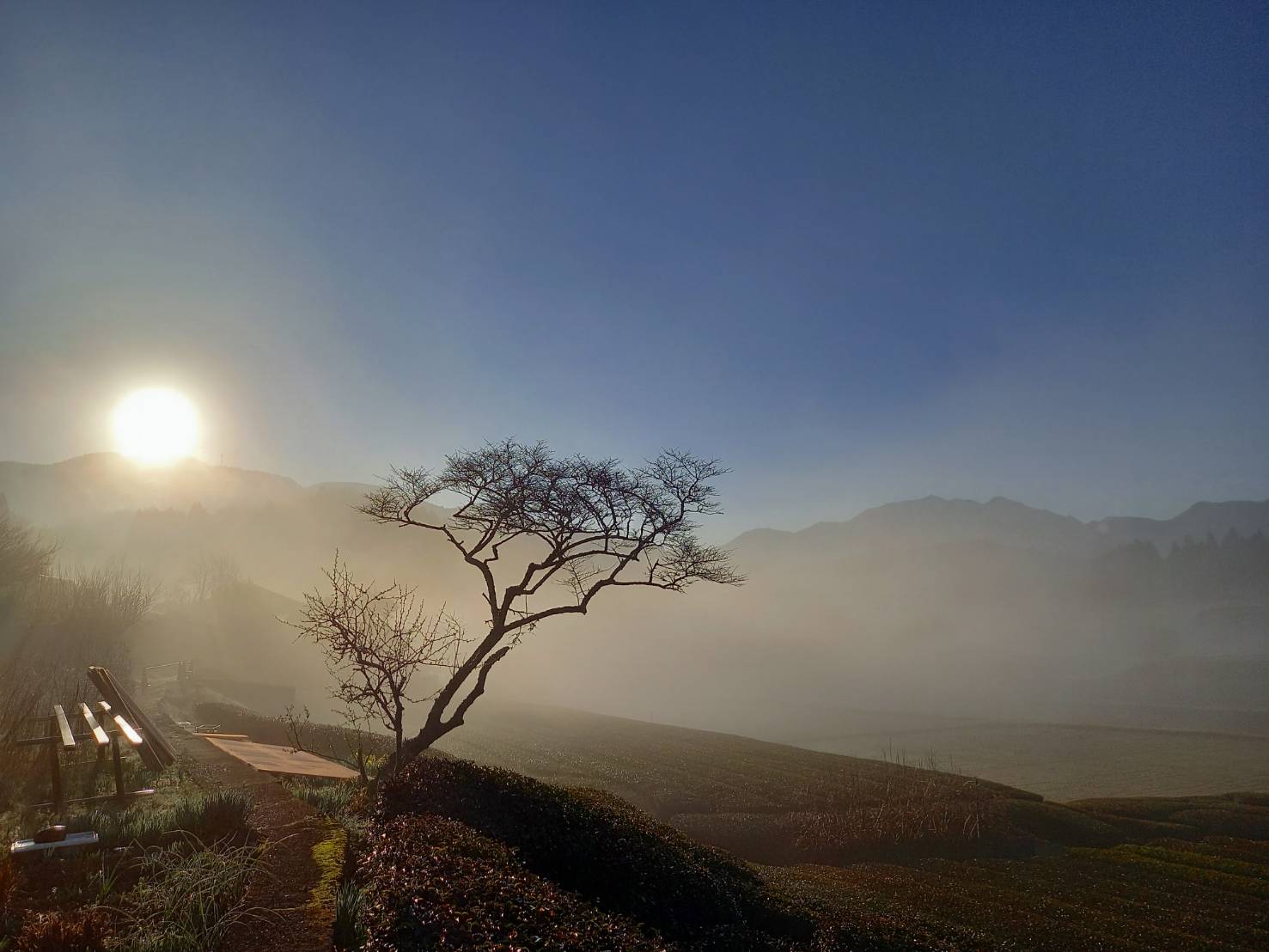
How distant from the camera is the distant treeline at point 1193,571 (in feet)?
504

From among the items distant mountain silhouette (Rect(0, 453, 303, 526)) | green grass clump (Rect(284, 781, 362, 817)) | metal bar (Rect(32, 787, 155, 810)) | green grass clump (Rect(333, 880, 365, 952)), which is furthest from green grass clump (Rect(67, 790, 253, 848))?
distant mountain silhouette (Rect(0, 453, 303, 526))

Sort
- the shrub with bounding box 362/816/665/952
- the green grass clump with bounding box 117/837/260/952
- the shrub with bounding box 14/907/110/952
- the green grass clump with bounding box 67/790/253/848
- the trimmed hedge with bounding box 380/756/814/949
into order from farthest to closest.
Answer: the green grass clump with bounding box 67/790/253/848 → the trimmed hedge with bounding box 380/756/814/949 → the green grass clump with bounding box 117/837/260/952 → the shrub with bounding box 14/907/110/952 → the shrub with bounding box 362/816/665/952

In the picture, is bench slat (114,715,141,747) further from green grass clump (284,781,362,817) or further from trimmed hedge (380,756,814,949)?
trimmed hedge (380,756,814,949)

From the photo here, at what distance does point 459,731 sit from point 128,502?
180775mm

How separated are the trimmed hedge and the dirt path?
106 centimetres

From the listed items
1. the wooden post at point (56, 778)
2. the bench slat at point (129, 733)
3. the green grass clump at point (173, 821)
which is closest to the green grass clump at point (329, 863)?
the green grass clump at point (173, 821)

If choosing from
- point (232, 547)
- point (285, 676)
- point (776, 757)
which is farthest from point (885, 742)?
point (232, 547)

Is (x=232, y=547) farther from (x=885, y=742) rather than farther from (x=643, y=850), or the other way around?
(x=643, y=850)

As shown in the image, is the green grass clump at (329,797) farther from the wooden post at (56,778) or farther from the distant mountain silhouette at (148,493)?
the distant mountain silhouette at (148,493)

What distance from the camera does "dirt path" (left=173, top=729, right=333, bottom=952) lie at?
506cm

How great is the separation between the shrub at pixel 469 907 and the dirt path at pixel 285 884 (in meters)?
0.47

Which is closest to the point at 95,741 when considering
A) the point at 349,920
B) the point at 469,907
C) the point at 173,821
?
the point at 173,821

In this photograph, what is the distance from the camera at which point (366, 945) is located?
4449 millimetres

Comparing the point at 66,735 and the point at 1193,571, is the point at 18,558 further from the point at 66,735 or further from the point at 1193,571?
the point at 1193,571
